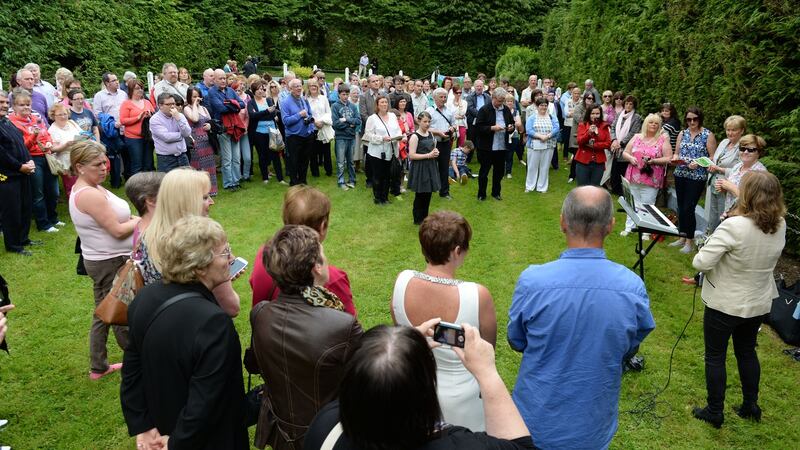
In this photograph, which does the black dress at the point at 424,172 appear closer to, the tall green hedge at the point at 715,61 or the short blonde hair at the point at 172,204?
the tall green hedge at the point at 715,61

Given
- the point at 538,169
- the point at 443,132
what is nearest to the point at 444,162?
the point at 443,132

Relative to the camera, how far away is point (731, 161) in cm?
676

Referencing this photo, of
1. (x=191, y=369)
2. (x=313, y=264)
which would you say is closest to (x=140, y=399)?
(x=191, y=369)

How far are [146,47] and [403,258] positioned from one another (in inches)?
559

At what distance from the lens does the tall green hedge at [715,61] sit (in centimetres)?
675

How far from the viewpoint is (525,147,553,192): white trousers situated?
35.8 ft

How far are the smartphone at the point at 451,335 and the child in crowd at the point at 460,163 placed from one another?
9.78m

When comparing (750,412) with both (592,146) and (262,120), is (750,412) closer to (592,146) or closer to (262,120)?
(592,146)

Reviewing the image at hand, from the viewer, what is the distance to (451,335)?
1815 mm

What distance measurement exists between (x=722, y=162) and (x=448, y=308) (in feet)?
18.9

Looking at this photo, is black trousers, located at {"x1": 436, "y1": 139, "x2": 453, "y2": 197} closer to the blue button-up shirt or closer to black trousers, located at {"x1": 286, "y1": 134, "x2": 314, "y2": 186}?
black trousers, located at {"x1": 286, "y1": 134, "x2": 314, "y2": 186}

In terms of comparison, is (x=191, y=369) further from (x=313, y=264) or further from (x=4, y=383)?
(x=4, y=383)

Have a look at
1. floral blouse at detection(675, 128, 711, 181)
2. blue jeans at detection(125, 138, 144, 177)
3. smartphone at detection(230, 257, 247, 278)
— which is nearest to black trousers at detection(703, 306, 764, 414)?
smartphone at detection(230, 257, 247, 278)

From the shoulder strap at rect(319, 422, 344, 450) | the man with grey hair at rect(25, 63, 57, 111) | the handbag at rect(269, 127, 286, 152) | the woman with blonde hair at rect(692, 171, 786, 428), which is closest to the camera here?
the shoulder strap at rect(319, 422, 344, 450)
